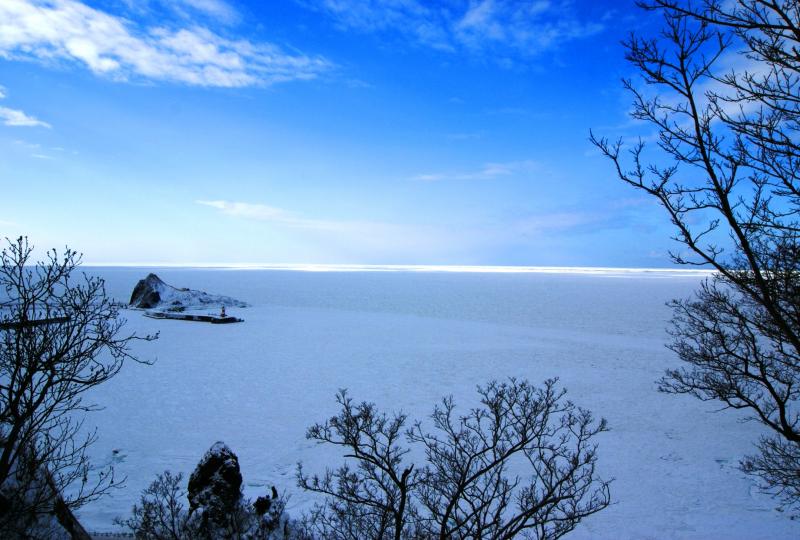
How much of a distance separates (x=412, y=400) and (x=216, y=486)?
779cm

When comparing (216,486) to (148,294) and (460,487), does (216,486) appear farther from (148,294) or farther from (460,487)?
(148,294)

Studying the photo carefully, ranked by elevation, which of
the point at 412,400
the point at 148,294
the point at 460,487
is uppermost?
the point at 148,294

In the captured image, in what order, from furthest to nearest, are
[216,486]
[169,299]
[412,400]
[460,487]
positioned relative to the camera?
[169,299] → [412,400] → [216,486] → [460,487]

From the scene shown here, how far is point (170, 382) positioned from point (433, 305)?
98.7 ft

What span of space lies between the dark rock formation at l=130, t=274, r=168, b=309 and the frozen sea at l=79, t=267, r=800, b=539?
865 centimetres

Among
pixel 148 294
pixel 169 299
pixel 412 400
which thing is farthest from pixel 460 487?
pixel 148 294

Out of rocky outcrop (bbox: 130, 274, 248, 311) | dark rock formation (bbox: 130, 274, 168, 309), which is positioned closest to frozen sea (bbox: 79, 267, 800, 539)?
rocky outcrop (bbox: 130, 274, 248, 311)

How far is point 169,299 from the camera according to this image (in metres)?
40.8

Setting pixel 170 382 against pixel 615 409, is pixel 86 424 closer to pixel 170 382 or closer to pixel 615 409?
pixel 170 382

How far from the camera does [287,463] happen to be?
424 inches

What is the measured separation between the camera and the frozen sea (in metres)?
9.16

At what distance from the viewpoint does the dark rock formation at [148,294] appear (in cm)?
4034

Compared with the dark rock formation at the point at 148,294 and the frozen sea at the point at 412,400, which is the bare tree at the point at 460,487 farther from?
the dark rock formation at the point at 148,294

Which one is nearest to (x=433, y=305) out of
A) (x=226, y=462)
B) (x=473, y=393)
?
(x=473, y=393)
